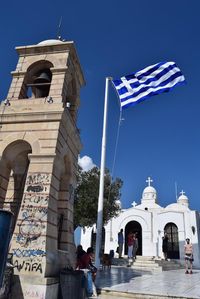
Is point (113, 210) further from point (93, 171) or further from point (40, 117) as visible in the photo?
point (40, 117)

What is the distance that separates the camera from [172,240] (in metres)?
28.7

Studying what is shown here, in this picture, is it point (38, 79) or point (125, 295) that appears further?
point (38, 79)

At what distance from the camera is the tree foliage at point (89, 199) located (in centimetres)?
2092

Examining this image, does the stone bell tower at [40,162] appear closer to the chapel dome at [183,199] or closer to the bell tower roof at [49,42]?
the bell tower roof at [49,42]

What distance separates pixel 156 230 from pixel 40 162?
2422 centimetres

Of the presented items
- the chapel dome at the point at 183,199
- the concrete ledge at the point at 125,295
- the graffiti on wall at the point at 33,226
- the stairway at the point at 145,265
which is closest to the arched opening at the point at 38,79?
the graffiti on wall at the point at 33,226

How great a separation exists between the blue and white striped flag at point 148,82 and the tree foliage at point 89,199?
9.93m

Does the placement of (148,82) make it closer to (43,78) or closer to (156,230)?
(43,78)

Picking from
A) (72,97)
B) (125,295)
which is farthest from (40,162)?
(125,295)

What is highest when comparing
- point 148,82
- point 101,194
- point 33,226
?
point 148,82

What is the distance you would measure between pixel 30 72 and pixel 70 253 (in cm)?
693

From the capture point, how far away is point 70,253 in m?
8.77

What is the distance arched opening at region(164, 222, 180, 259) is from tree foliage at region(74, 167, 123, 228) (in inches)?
377

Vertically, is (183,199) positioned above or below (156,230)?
above
